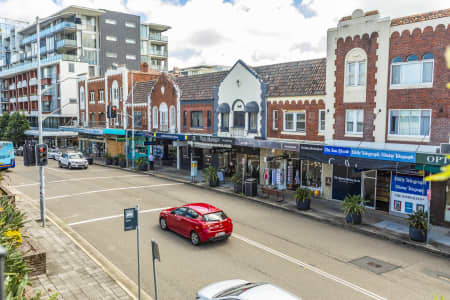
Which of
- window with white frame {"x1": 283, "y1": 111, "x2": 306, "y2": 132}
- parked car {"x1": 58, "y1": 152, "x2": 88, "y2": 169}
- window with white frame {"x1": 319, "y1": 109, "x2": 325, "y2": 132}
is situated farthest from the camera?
parked car {"x1": 58, "y1": 152, "x2": 88, "y2": 169}

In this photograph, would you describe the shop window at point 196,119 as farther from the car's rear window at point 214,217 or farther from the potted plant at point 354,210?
the car's rear window at point 214,217

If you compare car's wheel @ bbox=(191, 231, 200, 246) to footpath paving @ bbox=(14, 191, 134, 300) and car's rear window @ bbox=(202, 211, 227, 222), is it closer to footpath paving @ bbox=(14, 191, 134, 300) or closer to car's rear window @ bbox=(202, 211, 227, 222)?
car's rear window @ bbox=(202, 211, 227, 222)

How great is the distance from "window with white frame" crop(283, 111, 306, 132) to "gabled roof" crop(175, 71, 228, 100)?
738 centimetres

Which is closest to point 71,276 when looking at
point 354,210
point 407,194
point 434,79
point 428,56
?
point 354,210

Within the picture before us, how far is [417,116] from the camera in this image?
17672mm

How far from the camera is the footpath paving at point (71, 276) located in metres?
9.89

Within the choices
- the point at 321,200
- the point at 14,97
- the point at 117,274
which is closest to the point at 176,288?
the point at 117,274

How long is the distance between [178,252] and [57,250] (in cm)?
425

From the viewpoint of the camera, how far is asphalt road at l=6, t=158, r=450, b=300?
35.6ft

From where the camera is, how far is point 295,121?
2384 centimetres

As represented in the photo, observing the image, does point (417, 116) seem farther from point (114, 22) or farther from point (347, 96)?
point (114, 22)

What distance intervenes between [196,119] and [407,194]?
18646 mm

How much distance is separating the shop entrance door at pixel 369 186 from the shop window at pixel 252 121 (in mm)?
8917

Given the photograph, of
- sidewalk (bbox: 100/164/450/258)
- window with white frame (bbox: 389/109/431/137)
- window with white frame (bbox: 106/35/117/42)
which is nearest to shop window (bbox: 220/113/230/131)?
sidewalk (bbox: 100/164/450/258)
